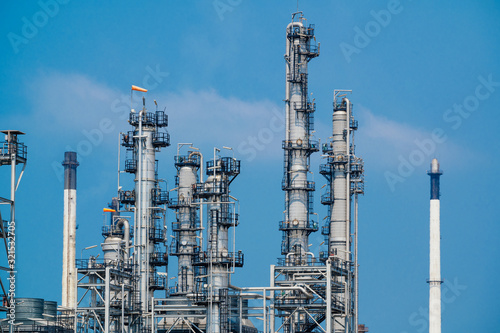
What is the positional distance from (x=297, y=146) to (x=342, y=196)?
15.7 ft

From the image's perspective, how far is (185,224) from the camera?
8856cm

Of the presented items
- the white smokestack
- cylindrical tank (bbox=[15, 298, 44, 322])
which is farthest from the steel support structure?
the white smokestack

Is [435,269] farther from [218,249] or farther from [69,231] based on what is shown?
[218,249]

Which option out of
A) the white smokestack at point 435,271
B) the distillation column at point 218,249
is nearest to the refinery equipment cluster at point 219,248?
the distillation column at point 218,249

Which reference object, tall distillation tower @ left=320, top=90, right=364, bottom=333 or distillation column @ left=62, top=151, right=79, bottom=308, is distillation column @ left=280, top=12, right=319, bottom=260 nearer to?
tall distillation tower @ left=320, top=90, right=364, bottom=333

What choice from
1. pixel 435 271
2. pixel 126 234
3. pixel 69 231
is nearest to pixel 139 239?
pixel 126 234

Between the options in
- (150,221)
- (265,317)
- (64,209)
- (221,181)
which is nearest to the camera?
A: (265,317)

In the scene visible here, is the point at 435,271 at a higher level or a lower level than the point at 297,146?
lower

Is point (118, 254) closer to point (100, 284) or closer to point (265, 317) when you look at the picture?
point (100, 284)

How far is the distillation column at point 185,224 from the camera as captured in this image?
8850 centimetres

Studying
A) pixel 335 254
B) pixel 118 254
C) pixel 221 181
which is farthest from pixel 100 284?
pixel 335 254

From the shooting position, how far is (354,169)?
86812mm

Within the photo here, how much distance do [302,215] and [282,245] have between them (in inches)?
95.2

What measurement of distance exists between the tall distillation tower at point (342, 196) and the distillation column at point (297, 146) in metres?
2.04
